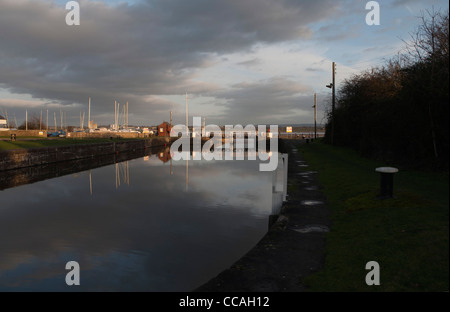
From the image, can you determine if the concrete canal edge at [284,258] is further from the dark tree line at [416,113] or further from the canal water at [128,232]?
the dark tree line at [416,113]

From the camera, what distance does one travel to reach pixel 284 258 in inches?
269

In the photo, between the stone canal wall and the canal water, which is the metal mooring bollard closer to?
the canal water

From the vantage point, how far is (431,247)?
619cm

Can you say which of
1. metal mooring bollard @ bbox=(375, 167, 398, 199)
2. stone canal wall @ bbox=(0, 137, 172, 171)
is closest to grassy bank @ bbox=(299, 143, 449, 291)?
metal mooring bollard @ bbox=(375, 167, 398, 199)

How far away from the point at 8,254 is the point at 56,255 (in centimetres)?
132

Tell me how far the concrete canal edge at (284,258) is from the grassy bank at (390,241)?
0.27 meters

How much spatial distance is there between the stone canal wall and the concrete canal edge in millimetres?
23828

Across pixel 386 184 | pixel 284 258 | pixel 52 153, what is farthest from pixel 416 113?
pixel 52 153

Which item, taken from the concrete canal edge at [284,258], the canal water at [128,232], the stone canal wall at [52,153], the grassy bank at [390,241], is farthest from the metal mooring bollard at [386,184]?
the stone canal wall at [52,153]

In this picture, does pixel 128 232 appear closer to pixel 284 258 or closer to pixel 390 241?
pixel 284 258

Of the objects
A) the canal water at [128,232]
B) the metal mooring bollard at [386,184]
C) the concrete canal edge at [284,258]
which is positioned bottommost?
the canal water at [128,232]

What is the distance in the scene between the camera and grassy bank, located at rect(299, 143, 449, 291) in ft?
17.6

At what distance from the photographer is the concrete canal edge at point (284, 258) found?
18.7 feet
